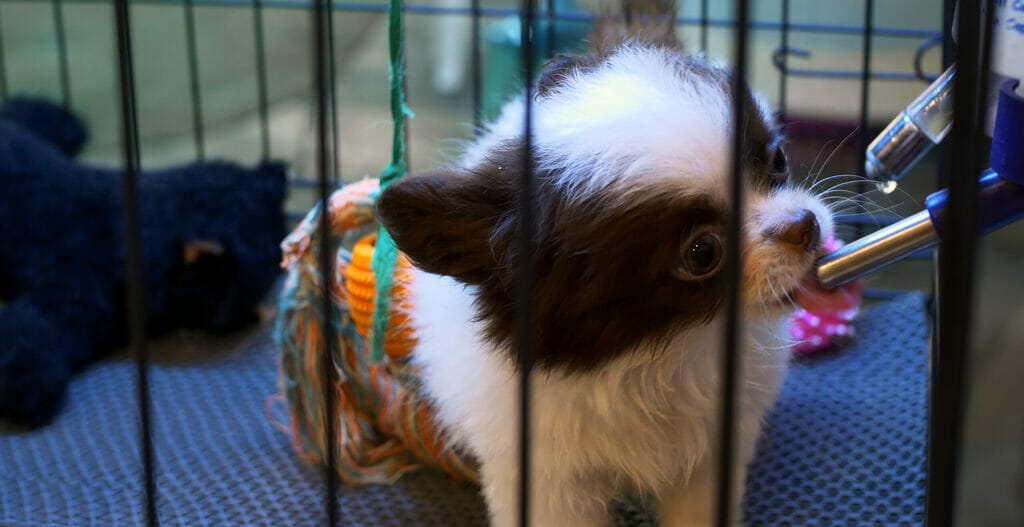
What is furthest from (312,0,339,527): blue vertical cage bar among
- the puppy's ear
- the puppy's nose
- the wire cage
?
the puppy's nose

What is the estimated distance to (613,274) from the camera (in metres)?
1.01

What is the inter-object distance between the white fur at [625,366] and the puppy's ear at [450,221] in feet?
0.24

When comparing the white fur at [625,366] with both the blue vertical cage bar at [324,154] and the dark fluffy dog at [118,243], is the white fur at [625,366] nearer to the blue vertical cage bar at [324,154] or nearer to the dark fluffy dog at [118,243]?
the blue vertical cage bar at [324,154]

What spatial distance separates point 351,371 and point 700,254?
2.12 ft

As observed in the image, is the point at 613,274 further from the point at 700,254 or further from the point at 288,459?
the point at 288,459

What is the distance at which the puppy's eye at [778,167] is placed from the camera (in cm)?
112

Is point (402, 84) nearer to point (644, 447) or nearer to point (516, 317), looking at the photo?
point (516, 317)

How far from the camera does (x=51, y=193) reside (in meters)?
1.90

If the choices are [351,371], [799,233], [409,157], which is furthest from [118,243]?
[799,233]

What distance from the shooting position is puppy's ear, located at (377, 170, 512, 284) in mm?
998

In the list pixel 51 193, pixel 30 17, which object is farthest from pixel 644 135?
pixel 30 17

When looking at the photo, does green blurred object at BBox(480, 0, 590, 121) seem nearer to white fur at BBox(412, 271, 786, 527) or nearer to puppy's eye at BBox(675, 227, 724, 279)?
white fur at BBox(412, 271, 786, 527)

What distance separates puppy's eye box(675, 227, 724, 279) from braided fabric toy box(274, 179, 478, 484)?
1.67 ft

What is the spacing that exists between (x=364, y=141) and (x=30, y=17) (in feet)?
3.59
